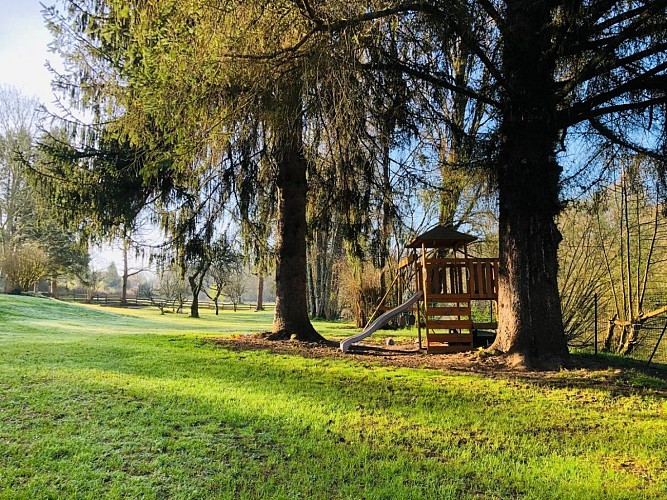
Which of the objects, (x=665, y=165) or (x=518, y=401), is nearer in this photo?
(x=518, y=401)

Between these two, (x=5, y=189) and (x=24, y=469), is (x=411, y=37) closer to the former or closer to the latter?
(x=24, y=469)

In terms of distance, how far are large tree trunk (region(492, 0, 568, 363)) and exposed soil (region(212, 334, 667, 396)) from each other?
0.82 ft

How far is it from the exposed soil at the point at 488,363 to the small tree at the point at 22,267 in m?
17.5

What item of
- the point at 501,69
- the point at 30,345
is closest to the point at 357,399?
the point at 501,69

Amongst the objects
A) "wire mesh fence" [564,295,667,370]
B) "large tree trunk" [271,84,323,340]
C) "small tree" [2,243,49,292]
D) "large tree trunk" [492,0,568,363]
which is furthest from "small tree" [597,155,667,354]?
"small tree" [2,243,49,292]

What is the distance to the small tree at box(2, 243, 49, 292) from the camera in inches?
820

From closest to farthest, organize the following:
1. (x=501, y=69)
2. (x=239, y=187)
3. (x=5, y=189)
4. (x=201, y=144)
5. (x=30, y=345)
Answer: (x=201, y=144) → (x=501, y=69) → (x=30, y=345) → (x=239, y=187) → (x=5, y=189)

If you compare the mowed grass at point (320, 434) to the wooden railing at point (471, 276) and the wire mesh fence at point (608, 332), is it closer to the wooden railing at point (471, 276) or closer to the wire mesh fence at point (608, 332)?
the wooden railing at point (471, 276)

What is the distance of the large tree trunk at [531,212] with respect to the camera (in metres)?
5.77

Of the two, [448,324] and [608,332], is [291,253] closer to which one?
[448,324]

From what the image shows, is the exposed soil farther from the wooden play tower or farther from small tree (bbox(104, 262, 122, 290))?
small tree (bbox(104, 262, 122, 290))

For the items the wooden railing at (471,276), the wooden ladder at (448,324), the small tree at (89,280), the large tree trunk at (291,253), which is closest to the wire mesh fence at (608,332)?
the wooden railing at (471,276)

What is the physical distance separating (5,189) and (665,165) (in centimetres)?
2801

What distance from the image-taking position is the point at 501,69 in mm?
5520
